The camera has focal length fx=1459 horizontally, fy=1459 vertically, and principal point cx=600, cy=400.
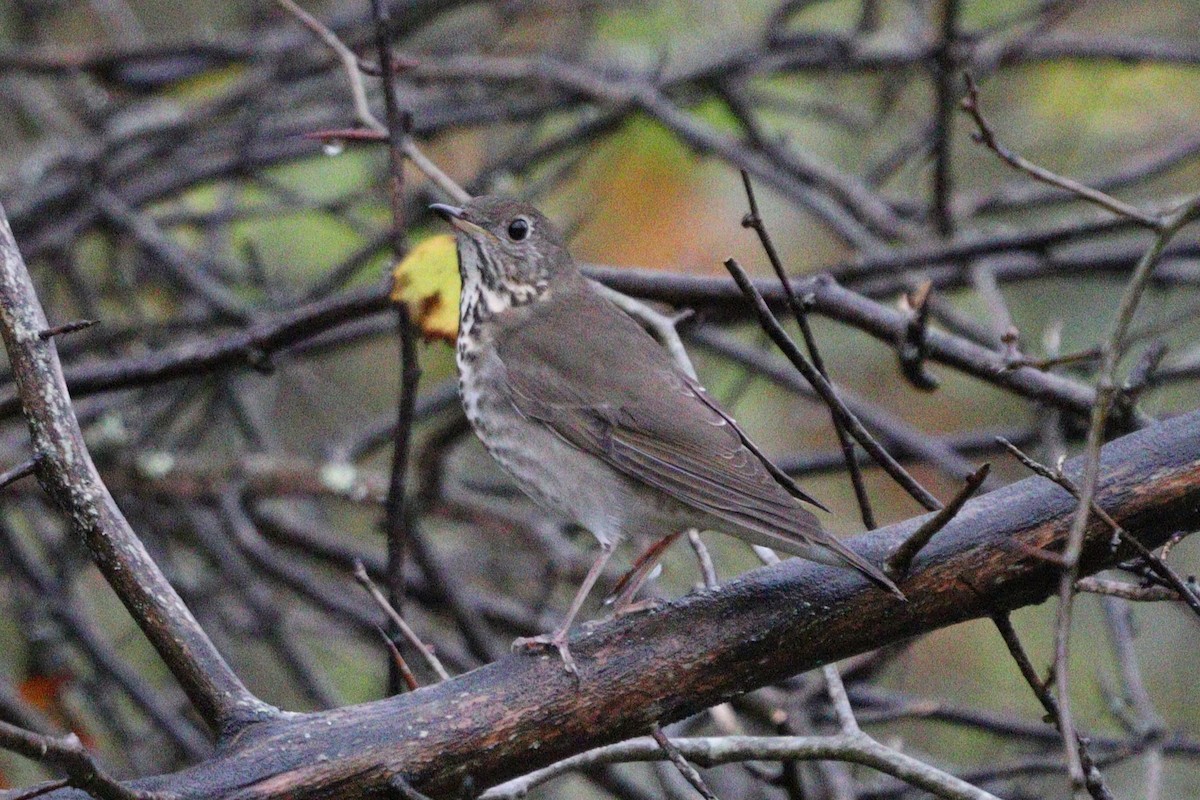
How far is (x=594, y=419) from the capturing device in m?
3.53

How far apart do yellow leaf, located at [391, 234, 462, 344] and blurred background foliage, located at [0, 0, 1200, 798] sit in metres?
1.17

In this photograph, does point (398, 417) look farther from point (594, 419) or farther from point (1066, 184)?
point (1066, 184)

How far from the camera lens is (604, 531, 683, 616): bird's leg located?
10.2ft

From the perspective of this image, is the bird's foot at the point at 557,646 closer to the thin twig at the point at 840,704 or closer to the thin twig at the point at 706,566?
the thin twig at the point at 706,566

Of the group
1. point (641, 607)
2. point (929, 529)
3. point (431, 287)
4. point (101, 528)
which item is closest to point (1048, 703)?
point (929, 529)

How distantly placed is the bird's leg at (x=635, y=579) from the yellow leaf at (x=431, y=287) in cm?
79

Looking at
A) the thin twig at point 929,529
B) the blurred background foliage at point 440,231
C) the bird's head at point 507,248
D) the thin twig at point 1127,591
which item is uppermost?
the blurred background foliage at point 440,231

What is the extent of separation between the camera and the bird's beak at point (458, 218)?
12.9 ft

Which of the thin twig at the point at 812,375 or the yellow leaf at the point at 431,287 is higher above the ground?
the yellow leaf at the point at 431,287

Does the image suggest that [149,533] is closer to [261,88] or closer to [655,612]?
[261,88]

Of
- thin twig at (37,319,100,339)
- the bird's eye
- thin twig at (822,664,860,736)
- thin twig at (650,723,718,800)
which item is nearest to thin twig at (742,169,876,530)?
thin twig at (822,664,860,736)

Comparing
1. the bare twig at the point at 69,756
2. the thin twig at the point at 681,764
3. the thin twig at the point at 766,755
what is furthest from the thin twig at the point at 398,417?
the bare twig at the point at 69,756

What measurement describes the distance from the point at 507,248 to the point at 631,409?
0.85m

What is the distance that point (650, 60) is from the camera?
657cm
